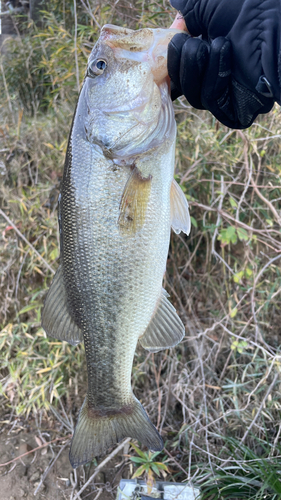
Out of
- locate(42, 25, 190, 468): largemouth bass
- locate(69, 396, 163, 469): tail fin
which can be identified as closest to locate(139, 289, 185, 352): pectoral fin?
locate(42, 25, 190, 468): largemouth bass

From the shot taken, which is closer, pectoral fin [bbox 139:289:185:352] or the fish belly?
the fish belly

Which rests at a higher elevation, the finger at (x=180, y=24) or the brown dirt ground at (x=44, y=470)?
the finger at (x=180, y=24)

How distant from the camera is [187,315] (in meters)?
2.70

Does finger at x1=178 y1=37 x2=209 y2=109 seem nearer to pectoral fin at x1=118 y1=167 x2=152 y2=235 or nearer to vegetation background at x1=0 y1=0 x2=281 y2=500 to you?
pectoral fin at x1=118 y1=167 x2=152 y2=235

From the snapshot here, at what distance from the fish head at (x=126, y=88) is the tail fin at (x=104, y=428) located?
3.59 ft

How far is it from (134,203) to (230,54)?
595 mm

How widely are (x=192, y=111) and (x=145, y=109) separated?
5.09ft

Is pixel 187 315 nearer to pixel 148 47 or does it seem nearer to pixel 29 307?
pixel 29 307

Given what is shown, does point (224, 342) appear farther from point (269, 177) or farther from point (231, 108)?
point (231, 108)

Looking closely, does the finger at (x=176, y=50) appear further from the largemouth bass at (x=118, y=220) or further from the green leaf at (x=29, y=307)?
the green leaf at (x=29, y=307)

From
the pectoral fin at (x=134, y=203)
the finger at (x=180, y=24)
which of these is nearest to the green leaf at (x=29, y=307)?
the pectoral fin at (x=134, y=203)

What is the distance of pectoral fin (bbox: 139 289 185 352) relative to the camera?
1.41 m

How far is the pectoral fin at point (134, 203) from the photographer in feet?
4.20

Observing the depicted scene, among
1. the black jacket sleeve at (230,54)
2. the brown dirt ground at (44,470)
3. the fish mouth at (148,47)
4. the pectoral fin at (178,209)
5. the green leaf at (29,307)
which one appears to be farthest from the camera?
the green leaf at (29,307)
